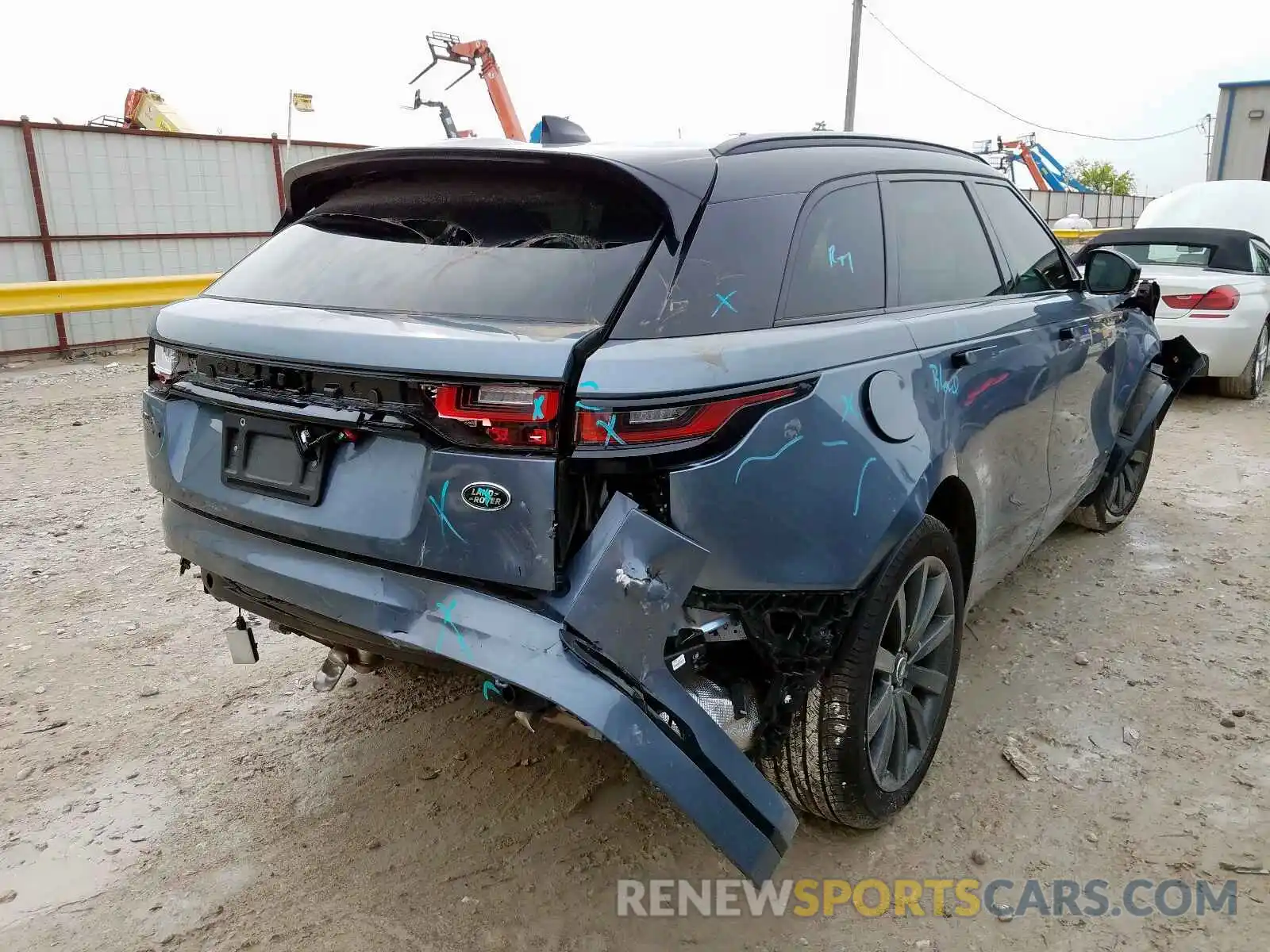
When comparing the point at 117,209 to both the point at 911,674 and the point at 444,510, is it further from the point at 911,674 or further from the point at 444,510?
the point at 911,674

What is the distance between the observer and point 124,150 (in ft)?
38.7

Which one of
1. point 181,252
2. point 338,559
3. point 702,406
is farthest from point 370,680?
point 181,252

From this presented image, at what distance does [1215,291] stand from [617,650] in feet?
25.0

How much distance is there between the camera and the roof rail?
→ 7.98 ft

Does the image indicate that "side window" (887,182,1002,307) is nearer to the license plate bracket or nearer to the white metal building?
the license plate bracket

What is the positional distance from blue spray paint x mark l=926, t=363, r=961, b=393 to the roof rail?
71cm

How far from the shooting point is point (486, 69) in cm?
1752

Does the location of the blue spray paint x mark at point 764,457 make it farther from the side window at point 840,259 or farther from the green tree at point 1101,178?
the green tree at point 1101,178

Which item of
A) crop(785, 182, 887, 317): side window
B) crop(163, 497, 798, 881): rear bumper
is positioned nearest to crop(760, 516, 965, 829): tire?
crop(163, 497, 798, 881): rear bumper

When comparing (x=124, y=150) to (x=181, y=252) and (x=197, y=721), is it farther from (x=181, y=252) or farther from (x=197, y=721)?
(x=197, y=721)

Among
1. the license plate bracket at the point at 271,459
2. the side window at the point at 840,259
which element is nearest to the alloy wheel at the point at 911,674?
the side window at the point at 840,259

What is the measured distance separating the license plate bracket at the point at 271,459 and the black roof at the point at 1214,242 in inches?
289

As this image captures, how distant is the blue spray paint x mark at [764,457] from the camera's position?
→ 6.51 ft

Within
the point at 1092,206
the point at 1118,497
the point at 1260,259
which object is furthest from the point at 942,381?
the point at 1092,206
